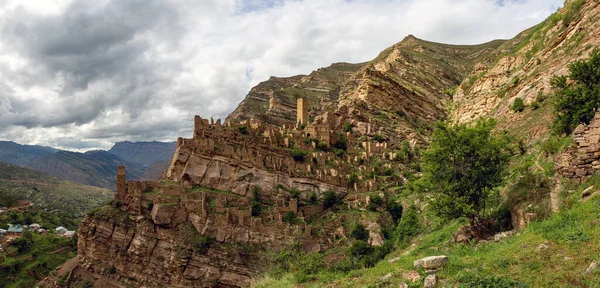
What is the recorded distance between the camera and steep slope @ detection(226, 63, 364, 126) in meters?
104

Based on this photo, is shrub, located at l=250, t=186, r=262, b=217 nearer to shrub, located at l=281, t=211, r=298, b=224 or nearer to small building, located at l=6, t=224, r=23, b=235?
shrub, located at l=281, t=211, r=298, b=224

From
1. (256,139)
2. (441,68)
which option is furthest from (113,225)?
(441,68)

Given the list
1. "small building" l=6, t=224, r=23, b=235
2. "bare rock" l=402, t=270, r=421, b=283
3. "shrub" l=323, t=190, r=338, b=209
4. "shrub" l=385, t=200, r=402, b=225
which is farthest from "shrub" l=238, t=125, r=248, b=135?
"small building" l=6, t=224, r=23, b=235

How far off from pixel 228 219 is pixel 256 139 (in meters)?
14.9

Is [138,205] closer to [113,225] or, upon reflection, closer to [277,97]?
[113,225]

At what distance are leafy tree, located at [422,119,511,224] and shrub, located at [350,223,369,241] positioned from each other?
2789cm

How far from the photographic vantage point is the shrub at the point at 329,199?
165ft

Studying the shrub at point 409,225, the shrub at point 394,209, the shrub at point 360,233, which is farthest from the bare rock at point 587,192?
the shrub at point 394,209

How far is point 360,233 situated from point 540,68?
24.7m

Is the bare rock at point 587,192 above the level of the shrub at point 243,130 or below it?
below

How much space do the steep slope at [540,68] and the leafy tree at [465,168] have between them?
1010cm

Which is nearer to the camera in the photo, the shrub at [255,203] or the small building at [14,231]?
the shrub at [255,203]

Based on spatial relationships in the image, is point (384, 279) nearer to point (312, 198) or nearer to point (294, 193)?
point (294, 193)

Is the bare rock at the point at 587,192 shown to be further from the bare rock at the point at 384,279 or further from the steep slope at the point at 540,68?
the steep slope at the point at 540,68
